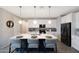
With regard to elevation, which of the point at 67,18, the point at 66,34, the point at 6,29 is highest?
the point at 67,18

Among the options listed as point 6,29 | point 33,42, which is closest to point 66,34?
point 33,42

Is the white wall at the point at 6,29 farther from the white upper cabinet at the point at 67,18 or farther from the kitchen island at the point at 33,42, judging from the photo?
the white upper cabinet at the point at 67,18

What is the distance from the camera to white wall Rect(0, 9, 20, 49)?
4.14 metres

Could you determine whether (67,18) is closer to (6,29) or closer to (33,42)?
(33,42)

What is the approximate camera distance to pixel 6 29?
4387mm

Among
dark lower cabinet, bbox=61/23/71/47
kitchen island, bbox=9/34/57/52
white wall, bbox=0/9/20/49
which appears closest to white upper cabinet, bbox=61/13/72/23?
dark lower cabinet, bbox=61/23/71/47

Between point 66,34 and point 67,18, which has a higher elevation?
point 67,18

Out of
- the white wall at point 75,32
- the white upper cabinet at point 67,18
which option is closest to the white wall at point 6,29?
the white wall at point 75,32

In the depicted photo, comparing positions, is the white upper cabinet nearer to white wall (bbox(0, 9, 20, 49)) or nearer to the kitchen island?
the kitchen island

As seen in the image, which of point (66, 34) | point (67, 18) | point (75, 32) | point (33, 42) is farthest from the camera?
point (67, 18)

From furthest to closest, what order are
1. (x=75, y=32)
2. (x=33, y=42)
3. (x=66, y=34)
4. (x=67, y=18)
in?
(x=67, y=18), (x=66, y=34), (x=75, y=32), (x=33, y=42)
